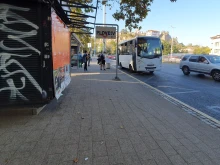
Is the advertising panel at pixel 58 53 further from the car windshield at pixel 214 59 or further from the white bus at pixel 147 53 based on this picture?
the car windshield at pixel 214 59

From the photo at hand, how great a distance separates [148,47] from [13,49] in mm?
13430

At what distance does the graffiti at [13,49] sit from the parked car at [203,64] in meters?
13.5

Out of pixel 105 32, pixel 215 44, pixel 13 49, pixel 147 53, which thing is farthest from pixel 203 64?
pixel 215 44

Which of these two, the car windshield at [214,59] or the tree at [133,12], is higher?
the tree at [133,12]

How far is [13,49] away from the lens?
178 inches

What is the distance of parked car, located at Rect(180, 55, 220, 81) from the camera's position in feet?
46.7

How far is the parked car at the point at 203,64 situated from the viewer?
1425cm

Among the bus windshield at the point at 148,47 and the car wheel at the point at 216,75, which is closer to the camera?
the car wheel at the point at 216,75

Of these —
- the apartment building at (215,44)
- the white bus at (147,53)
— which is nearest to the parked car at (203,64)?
the white bus at (147,53)

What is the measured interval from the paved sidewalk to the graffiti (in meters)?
0.93

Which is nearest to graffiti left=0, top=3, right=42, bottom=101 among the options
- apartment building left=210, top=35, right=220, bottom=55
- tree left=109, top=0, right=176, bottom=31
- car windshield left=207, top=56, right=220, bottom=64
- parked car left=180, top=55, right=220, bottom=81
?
tree left=109, top=0, right=176, bottom=31

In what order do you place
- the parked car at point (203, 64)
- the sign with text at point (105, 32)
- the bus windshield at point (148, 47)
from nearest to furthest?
the sign with text at point (105, 32)
the parked car at point (203, 64)
the bus windshield at point (148, 47)

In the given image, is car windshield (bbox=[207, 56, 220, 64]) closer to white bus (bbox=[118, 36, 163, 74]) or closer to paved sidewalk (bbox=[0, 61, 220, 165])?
white bus (bbox=[118, 36, 163, 74])

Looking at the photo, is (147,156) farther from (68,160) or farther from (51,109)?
(51,109)
